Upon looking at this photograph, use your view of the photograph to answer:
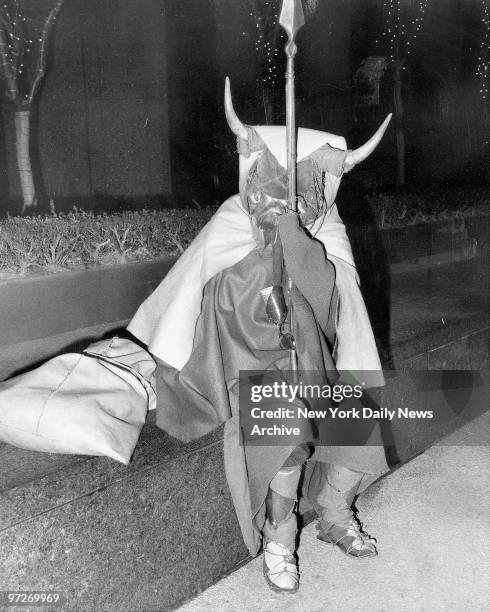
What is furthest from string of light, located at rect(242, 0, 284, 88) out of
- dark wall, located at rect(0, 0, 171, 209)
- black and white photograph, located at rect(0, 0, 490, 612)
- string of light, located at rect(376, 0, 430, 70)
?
black and white photograph, located at rect(0, 0, 490, 612)

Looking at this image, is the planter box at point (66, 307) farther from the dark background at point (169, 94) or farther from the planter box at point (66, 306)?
the dark background at point (169, 94)

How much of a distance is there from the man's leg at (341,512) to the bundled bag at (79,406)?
2.93ft

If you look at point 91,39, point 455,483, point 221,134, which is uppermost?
point 91,39

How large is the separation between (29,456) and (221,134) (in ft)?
27.1

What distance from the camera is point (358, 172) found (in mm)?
11711

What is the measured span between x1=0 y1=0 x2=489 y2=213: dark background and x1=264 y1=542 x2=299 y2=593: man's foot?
524cm

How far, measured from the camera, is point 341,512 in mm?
3473

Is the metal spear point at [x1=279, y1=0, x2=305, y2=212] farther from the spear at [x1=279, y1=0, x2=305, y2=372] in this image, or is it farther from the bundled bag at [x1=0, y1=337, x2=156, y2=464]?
the bundled bag at [x1=0, y1=337, x2=156, y2=464]

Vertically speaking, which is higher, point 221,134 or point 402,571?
point 221,134

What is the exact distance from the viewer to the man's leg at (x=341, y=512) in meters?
3.33

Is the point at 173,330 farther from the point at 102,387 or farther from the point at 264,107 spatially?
the point at 264,107

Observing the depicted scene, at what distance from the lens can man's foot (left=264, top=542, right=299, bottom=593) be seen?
3.16 m

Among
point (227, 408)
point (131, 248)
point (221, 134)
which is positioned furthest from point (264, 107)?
point (227, 408)

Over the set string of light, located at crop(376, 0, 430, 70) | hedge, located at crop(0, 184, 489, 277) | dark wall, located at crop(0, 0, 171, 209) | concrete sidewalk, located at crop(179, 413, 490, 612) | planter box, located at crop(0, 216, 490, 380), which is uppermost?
string of light, located at crop(376, 0, 430, 70)
